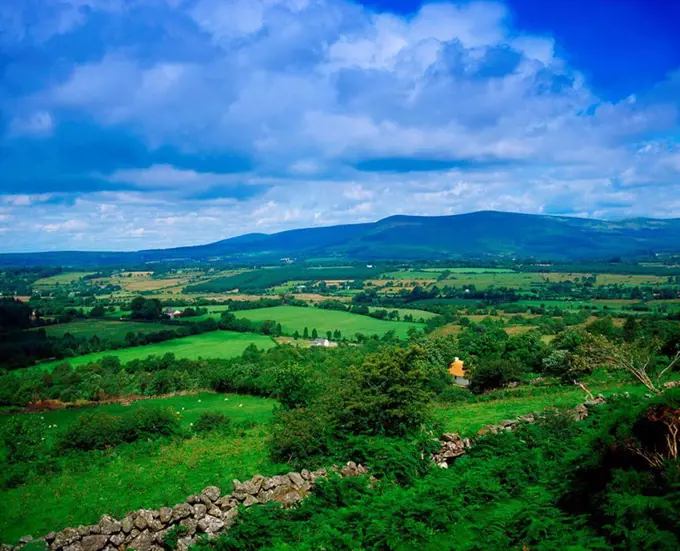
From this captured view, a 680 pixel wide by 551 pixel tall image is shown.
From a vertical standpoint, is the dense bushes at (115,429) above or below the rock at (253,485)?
below

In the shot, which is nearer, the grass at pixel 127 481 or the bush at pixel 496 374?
the grass at pixel 127 481

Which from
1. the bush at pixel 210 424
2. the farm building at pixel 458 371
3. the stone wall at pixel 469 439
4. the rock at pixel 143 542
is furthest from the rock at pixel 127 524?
the farm building at pixel 458 371

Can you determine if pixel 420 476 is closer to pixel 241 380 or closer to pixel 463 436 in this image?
pixel 463 436

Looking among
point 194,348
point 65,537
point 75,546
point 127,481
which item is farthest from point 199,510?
point 194,348

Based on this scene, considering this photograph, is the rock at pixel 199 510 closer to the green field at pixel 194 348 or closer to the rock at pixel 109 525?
the rock at pixel 109 525

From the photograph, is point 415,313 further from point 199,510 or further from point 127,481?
point 199,510

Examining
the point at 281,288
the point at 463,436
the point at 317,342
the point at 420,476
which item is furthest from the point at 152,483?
the point at 281,288

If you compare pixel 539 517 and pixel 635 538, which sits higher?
pixel 635 538
